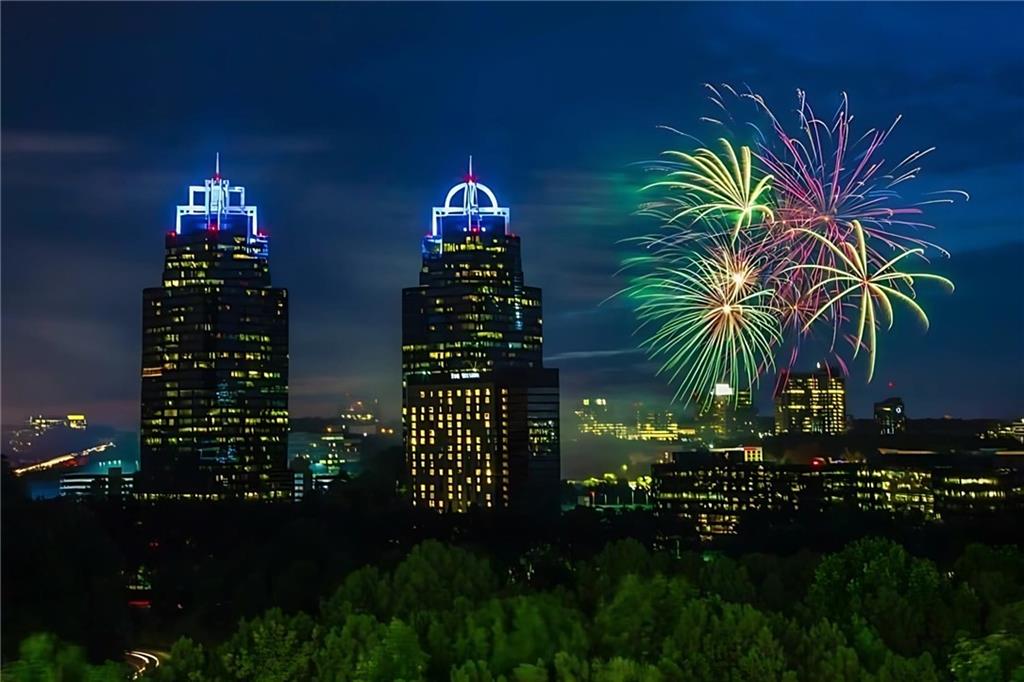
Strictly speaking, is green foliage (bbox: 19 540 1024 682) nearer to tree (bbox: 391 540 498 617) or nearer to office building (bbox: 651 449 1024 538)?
tree (bbox: 391 540 498 617)

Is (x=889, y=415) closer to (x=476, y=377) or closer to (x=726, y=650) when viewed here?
(x=476, y=377)

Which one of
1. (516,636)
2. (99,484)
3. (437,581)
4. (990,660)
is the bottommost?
(990,660)

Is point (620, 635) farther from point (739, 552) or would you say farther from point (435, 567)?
point (739, 552)

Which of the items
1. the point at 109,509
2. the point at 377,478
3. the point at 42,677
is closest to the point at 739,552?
the point at 109,509

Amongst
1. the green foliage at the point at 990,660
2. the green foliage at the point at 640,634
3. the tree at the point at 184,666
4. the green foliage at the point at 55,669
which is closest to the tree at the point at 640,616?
the green foliage at the point at 640,634

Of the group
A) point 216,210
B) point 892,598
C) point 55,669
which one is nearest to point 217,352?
point 216,210

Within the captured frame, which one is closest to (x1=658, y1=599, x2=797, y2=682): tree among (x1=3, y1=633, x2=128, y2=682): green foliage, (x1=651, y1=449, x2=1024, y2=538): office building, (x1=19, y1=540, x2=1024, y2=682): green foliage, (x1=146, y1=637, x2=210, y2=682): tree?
(x1=19, y1=540, x2=1024, y2=682): green foliage
